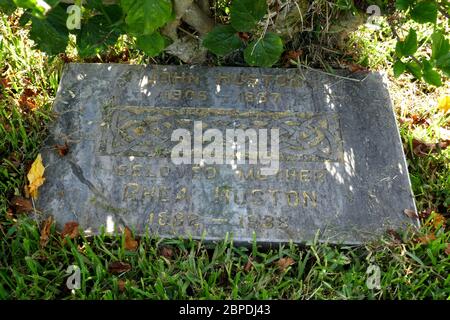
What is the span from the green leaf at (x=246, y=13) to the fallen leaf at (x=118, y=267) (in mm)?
1129

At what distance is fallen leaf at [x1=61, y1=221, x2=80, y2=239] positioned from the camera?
6.39ft

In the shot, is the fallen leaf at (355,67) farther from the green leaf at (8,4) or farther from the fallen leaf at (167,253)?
the green leaf at (8,4)

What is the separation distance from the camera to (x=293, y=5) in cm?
232

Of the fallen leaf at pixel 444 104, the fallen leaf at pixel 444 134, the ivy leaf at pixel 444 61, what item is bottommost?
the fallen leaf at pixel 444 134

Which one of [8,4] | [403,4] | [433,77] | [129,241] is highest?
[403,4]

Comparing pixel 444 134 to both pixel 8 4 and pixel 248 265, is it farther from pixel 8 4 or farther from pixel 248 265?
pixel 8 4

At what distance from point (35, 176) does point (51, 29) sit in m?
0.65

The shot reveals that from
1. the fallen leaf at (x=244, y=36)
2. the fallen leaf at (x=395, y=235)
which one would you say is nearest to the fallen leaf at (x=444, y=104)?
the fallen leaf at (x=395, y=235)

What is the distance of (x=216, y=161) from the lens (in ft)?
6.92

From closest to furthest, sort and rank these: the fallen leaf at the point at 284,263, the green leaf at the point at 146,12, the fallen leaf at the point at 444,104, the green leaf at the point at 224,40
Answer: the green leaf at the point at 146,12
the fallen leaf at the point at 284,263
the green leaf at the point at 224,40
the fallen leaf at the point at 444,104

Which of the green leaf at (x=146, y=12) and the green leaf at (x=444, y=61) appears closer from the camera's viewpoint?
the green leaf at (x=146, y=12)

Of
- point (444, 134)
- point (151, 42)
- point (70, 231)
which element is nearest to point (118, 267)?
point (70, 231)

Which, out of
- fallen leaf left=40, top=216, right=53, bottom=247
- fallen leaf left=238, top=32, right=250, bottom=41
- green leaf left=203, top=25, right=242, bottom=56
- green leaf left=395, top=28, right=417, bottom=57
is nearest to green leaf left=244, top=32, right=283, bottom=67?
green leaf left=203, top=25, right=242, bottom=56

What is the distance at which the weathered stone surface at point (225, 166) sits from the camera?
1.99 m
